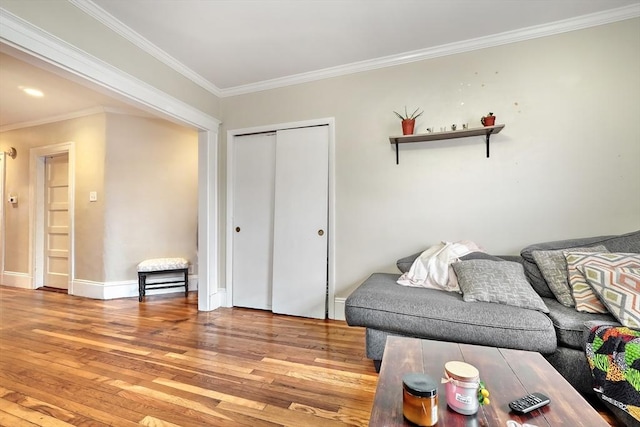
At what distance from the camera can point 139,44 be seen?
7.72 ft

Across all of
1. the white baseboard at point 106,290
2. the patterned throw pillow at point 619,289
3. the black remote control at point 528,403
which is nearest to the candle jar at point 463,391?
the black remote control at point 528,403

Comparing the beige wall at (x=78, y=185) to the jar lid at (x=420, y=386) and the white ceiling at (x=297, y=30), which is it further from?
the jar lid at (x=420, y=386)

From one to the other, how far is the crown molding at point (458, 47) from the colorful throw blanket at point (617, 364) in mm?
2236

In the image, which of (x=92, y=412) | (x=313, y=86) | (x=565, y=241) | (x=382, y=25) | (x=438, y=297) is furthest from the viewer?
(x=313, y=86)

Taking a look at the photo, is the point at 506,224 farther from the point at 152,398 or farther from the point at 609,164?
the point at 152,398

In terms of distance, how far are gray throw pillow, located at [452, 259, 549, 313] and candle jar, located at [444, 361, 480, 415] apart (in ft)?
3.36

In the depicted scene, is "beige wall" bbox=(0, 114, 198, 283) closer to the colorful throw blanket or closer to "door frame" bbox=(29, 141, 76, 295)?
"door frame" bbox=(29, 141, 76, 295)

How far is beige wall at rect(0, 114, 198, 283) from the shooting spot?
3660 millimetres

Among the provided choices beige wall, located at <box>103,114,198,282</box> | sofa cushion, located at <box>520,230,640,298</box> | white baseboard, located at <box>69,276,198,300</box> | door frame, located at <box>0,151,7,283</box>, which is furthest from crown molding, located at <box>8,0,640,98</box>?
door frame, located at <box>0,151,7,283</box>

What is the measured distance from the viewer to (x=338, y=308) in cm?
279

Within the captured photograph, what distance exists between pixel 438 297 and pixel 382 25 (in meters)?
2.08

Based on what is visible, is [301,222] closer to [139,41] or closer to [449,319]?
[449,319]

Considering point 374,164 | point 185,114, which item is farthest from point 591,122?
point 185,114

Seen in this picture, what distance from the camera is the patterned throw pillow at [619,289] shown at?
1413 mm
